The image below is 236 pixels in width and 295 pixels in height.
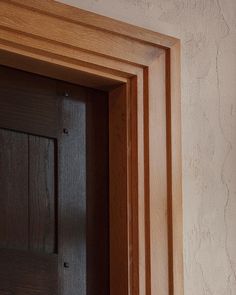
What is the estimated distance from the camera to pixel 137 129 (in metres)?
1.90

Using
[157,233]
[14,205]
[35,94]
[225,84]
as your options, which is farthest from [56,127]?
[225,84]

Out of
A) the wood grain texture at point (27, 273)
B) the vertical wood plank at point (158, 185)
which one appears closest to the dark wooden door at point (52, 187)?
the wood grain texture at point (27, 273)

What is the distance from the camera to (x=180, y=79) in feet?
6.59

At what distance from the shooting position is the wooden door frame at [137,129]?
183 cm

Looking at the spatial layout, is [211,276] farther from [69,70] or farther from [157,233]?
[69,70]

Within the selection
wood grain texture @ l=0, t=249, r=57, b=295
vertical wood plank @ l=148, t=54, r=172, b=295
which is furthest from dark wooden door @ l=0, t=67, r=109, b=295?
vertical wood plank @ l=148, t=54, r=172, b=295

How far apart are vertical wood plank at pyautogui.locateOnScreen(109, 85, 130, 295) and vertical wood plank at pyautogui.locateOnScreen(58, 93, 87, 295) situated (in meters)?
0.07

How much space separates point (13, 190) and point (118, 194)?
25 cm

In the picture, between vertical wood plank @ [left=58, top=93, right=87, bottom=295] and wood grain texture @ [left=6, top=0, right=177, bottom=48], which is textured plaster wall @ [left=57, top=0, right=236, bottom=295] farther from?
vertical wood plank @ [left=58, top=93, right=87, bottom=295]

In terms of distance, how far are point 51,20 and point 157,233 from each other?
0.51 metres

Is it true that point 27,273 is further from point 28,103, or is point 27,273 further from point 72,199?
point 28,103

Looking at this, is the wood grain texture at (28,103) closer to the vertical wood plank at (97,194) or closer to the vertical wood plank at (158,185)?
the vertical wood plank at (97,194)

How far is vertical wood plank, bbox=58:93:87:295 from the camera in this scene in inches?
72.7

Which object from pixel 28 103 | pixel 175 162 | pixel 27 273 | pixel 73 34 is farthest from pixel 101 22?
pixel 27 273
